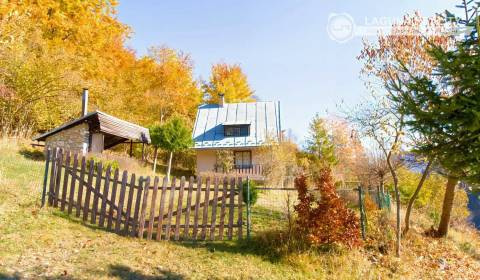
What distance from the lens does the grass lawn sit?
487 cm

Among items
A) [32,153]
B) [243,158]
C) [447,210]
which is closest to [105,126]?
[32,153]

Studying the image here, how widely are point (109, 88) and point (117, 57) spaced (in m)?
6.24

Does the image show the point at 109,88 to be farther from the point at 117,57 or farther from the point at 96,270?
the point at 96,270

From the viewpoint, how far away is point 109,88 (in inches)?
886

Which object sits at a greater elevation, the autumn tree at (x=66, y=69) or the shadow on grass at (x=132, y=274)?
the autumn tree at (x=66, y=69)

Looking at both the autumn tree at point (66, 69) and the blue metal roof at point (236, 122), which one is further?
the blue metal roof at point (236, 122)

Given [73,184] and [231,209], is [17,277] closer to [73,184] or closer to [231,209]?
[73,184]

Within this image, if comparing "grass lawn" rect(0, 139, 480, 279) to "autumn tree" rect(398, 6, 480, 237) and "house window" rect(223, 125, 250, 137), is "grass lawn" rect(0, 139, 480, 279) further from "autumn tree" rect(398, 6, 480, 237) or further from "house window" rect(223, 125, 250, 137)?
"house window" rect(223, 125, 250, 137)

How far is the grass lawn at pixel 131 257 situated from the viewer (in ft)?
16.0

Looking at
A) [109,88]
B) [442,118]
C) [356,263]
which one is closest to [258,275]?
[356,263]

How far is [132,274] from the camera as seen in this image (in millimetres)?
4953

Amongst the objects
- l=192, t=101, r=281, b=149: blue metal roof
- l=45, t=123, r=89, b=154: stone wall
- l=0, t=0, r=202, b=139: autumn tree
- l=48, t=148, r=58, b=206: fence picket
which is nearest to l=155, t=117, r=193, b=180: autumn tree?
l=192, t=101, r=281, b=149: blue metal roof

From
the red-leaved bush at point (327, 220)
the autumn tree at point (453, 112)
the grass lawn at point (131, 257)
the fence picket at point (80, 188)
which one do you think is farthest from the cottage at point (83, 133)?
the autumn tree at point (453, 112)

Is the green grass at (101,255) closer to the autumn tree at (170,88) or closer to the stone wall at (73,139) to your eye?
the stone wall at (73,139)
